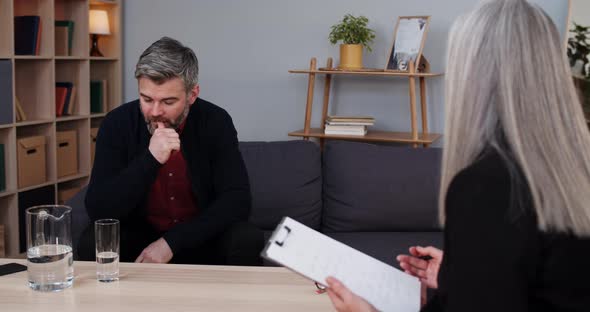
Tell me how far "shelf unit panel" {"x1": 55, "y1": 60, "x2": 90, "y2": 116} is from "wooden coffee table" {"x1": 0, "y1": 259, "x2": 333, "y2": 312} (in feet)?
8.87

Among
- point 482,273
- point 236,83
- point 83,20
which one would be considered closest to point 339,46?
point 236,83

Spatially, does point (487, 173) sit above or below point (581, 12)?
below

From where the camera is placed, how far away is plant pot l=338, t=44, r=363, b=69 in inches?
151

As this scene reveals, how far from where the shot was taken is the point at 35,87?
388 centimetres

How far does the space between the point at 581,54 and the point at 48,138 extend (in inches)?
116

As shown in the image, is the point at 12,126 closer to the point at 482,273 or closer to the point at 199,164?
the point at 199,164

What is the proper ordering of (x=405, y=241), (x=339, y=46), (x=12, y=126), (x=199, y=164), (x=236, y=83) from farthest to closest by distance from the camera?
1. (x=236, y=83)
2. (x=339, y=46)
3. (x=12, y=126)
4. (x=405, y=241)
5. (x=199, y=164)

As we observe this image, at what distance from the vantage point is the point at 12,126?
3.56m

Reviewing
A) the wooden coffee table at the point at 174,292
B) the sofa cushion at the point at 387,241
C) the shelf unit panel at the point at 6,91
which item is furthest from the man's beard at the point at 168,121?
the shelf unit panel at the point at 6,91

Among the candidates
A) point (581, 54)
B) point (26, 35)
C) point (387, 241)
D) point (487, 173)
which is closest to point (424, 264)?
point (487, 173)

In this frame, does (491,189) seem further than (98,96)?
No

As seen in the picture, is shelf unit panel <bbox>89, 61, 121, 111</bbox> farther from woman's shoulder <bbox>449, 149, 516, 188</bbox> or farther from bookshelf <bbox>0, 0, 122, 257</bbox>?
woman's shoulder <bbox>449, 149, 516, 188</bbox>

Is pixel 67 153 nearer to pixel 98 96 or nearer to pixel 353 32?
pixel 98 96

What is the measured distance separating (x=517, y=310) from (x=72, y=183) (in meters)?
3.74
